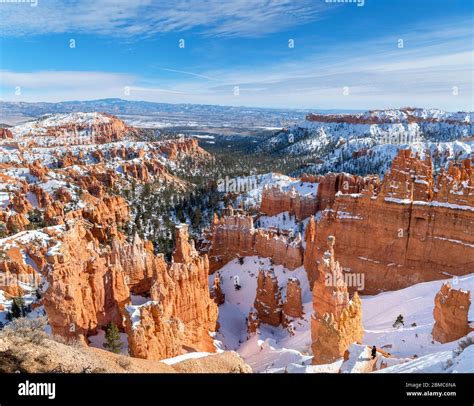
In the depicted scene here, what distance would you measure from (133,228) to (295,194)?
2544cm

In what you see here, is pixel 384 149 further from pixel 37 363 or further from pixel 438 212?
pixel 37 363

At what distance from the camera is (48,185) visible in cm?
7231

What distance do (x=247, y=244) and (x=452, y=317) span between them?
2023 centimetres

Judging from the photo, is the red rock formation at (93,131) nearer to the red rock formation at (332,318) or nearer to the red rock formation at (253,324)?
the red rock formation at (253,324)

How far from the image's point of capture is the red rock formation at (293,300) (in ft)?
77.0

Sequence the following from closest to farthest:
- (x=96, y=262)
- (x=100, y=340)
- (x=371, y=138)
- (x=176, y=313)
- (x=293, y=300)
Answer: (x=100, y=340)
(x=176, y=313)
(x=96, y=262)
(x=293, y=300)
(x=371, y=138)

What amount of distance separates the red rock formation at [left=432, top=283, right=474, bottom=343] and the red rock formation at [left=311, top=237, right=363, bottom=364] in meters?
3.08

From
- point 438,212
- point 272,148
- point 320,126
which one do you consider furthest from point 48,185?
point 320,126

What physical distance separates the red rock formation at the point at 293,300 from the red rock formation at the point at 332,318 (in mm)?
4609

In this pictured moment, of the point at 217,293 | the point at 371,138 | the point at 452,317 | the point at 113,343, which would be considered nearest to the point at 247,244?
the point at 217,293

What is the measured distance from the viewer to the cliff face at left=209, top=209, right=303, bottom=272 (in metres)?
29.2

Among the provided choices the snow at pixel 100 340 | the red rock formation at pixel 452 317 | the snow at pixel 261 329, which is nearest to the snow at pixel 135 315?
the snow at pixel 100 340

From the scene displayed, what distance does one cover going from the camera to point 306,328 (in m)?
22.4

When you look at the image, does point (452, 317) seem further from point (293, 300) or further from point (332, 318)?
point (293, 300)
